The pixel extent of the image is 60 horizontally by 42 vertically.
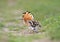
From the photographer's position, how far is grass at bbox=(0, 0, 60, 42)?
15.4 meters

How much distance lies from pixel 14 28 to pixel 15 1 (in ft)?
34.8

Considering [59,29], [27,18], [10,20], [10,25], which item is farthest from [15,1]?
[59,29]

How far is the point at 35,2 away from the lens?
25484mm

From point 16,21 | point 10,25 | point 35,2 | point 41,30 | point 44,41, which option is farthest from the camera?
point 35,2

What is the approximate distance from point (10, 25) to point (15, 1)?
949 cm

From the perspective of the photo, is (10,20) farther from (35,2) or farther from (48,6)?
(35,2)

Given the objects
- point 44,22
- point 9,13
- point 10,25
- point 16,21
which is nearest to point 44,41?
point 44,22

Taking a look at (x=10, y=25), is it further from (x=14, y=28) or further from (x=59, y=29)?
(x=59, y=29)

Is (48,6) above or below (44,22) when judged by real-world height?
above

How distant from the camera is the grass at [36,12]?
15.4 meters

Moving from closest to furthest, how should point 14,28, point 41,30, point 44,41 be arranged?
point 44,41 < point 41,30 < point 14,28

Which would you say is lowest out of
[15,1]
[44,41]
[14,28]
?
[44,41]

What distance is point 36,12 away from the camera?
2041 centimetres

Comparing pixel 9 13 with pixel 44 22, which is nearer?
pixel 44 22
